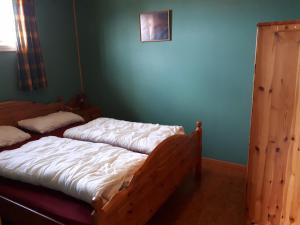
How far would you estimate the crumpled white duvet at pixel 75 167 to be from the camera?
1615 millimetres

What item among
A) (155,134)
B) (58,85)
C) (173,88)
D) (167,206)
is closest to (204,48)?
(173,88)

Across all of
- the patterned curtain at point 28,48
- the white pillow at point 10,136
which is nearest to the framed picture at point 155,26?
the patterned curtain at point 28,48

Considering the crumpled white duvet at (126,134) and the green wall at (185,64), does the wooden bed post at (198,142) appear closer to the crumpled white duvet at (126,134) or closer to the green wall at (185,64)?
the crumpled white duvet at (126,134)

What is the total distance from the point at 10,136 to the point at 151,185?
1662 mm

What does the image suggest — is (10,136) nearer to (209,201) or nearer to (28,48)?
(28,48)

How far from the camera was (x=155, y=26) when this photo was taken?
3.28m

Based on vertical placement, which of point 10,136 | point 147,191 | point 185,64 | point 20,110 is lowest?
point 147,191

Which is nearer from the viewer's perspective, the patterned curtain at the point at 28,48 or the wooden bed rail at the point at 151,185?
the wooden bed rail at the point at 151,185

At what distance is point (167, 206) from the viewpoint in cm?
250

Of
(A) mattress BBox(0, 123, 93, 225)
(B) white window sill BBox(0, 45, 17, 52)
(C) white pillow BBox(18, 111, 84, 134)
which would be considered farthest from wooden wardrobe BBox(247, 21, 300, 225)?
(B) white window sill BBox(0, 45, 17, 52)

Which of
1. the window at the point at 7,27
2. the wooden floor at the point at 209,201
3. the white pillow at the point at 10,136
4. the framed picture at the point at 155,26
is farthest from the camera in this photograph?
the framed picture at the point at 155,26

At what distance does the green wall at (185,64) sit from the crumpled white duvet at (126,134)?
749mm

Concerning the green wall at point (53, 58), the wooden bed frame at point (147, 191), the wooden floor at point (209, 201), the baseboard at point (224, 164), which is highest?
the green wall at point (53, 58)

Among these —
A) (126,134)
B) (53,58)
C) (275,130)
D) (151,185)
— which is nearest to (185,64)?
(126,134)
